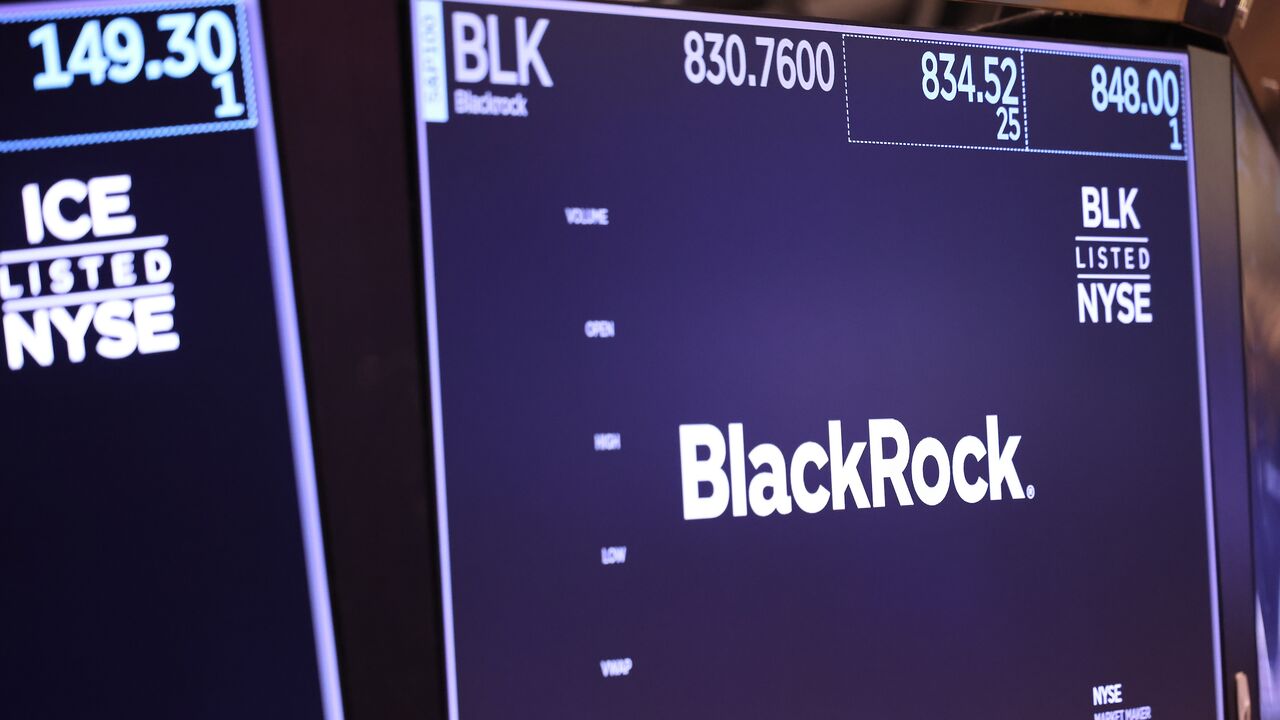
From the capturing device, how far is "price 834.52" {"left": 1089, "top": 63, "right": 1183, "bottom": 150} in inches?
50.8

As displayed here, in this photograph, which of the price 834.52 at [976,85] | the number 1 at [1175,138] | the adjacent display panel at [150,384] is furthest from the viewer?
the number 1 at [1175,138]

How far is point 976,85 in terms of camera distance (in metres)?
1.24

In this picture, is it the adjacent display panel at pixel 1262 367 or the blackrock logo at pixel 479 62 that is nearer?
the blackrock logo at pixel 479 62

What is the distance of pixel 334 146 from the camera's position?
103 cm

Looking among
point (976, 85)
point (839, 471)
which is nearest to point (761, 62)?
point (976, 85)

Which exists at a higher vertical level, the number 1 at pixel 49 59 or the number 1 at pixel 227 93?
the number 1 at pixel 49 59

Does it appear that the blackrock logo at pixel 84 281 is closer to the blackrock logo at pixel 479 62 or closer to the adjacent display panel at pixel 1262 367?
the blackrock logo at pixel 479 62

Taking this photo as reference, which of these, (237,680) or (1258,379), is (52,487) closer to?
(237,680)

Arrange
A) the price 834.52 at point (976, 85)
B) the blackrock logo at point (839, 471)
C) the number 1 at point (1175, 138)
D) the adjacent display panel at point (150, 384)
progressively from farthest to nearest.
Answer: the number 1 at point (1175, 138), the price 834.52 at point (976, 85), the blackrock logo at point (839, 471), the adjacent display panel at point (150, 384)

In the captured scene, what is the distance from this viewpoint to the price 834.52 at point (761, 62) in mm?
1132

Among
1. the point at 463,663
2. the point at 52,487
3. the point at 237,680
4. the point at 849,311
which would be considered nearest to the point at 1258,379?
the point at 849,311

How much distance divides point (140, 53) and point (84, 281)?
7.2 inches

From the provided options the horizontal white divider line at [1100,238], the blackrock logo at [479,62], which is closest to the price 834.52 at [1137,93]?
the horizontal white divider line at [1100,238]

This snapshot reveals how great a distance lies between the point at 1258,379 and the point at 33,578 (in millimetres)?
1231
